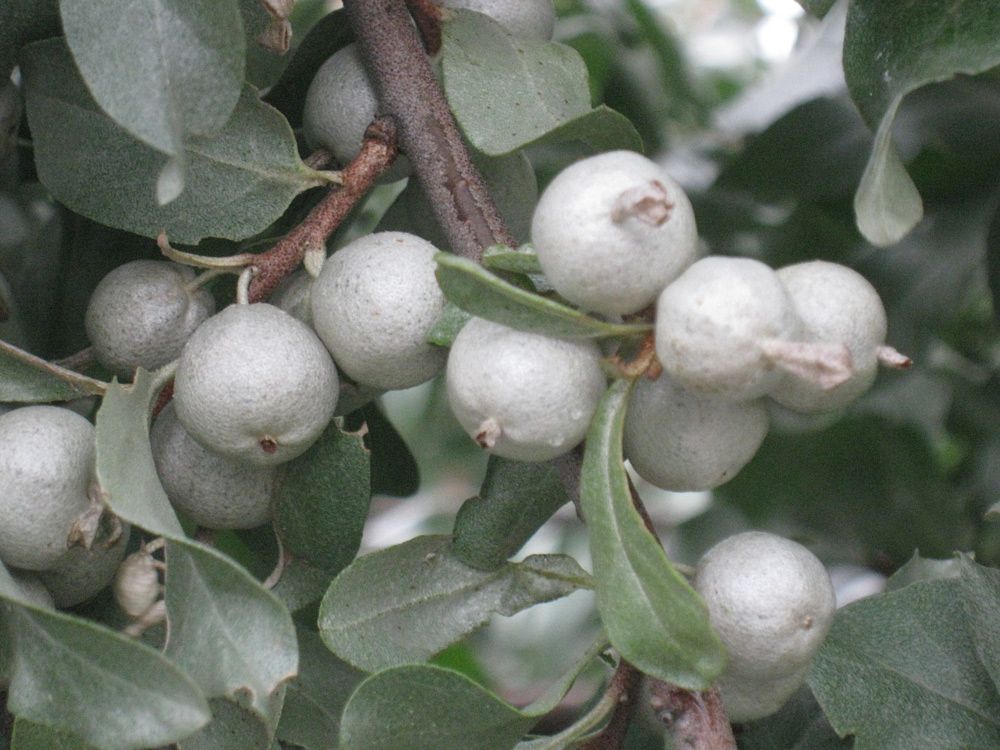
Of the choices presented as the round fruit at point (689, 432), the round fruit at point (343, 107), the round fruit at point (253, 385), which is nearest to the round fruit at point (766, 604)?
the round fruit at point (689, 432)

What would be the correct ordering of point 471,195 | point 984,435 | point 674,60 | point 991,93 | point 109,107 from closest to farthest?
point 109,107 < point 471,195 < point 991,93 < point 984,435 < point 674,60

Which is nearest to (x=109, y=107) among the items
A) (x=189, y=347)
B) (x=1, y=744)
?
(x=189, y=347)

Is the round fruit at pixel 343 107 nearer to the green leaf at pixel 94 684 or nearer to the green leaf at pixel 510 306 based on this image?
the green leaf at pixel 510 306

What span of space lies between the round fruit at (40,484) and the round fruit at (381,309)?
0.56 ft

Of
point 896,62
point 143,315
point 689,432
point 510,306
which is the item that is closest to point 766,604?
point 689,432

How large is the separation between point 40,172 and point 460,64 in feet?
0.98

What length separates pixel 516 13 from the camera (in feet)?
2.95

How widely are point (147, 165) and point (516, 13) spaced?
1.04 ft

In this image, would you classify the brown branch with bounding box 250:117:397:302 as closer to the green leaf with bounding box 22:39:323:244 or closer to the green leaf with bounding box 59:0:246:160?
the green leaf with bounding box 22:39:323:244

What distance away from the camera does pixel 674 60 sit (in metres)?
1.61

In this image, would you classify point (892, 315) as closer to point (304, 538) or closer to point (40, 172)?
point (304, 538)

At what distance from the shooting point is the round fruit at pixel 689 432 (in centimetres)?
65

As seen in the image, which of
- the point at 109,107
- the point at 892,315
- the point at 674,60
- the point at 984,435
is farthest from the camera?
the point at 674,60

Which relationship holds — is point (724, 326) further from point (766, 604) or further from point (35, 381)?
point (35, 381)
